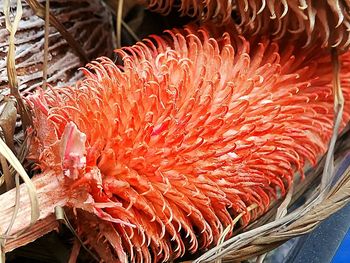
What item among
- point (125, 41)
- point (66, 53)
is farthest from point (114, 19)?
point (66, 53)

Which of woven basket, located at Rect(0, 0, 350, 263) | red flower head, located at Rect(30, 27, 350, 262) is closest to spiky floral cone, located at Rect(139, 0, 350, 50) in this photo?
red flower head, located at Rect(30, 27, 350, 262)

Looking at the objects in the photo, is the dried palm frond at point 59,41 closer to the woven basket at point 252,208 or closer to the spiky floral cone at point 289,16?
the woven basket at point 252,208

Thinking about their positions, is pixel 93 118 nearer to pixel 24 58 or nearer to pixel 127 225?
pixel 127 225

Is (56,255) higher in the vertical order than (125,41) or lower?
lower

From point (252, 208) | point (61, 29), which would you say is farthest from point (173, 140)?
point (61, 29)

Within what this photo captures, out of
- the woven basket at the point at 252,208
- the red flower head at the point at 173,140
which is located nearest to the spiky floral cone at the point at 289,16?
the red flower head at the point at 173,140

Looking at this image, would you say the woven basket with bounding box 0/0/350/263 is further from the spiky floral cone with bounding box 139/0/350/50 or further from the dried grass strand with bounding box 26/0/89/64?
the spiky floral cone with bounding box 139/0/350/50

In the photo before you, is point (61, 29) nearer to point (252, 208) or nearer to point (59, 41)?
point (59, 41)
